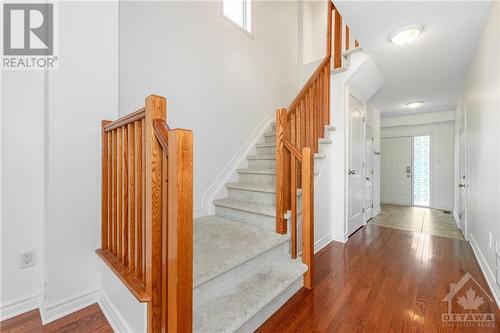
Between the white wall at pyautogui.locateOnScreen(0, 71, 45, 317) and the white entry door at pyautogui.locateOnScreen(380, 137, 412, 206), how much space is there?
6906mm

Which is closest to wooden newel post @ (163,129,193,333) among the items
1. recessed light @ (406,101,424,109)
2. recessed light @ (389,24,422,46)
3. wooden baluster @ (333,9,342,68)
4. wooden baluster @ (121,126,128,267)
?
wooden baluster @ (121,126,128,267)

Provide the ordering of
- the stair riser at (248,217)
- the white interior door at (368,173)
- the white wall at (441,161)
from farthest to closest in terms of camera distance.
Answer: the white wall at (441,161)
the white interior door at (368,173)
the stair riser at (248,217)

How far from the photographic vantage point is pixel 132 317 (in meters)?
1.24

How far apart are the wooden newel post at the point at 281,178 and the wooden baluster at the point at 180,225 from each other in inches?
44.6

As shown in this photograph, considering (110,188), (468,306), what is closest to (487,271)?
(468,306)

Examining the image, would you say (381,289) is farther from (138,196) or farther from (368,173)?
(368,173)

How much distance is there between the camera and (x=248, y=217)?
7.69 feet

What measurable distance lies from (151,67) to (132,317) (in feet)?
6.85

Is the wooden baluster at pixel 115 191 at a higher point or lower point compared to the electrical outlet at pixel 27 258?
higher

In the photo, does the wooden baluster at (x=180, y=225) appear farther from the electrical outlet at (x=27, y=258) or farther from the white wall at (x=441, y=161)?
the white wall at (x=441, y=161)

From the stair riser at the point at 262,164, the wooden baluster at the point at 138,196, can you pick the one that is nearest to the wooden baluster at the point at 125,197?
the wooden baluster at the point at 138,196

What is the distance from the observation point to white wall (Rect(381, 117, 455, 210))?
5371 millimetres

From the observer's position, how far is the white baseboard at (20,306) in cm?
147

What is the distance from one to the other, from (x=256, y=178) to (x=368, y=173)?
2438 mm
